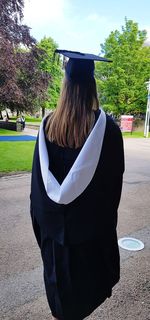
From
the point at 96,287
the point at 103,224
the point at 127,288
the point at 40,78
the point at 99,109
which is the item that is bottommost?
the point at 127,288

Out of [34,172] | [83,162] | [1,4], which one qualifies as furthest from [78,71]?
[1,4]

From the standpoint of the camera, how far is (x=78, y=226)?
167cm

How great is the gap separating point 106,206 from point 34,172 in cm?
48

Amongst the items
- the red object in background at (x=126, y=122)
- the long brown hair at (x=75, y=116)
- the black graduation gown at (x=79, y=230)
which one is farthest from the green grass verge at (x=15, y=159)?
the red object in background at (x=126, y=122)

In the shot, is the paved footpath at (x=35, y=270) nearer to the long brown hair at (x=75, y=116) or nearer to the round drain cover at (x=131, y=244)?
the round drain cover at (x=131, y=244)

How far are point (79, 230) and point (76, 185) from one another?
0.27 m

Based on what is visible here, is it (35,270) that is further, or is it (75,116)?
(35,270)

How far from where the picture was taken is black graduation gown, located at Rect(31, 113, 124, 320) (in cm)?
166

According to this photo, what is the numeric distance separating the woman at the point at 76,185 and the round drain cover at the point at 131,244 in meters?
2.04

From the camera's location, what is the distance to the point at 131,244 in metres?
3.88

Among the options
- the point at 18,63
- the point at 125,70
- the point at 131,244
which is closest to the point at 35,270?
the point at 131,244

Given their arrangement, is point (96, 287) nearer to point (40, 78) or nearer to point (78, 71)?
point (78, 71)

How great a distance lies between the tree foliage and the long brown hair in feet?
49.3

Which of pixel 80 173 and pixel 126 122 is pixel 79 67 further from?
pixel 126 122
